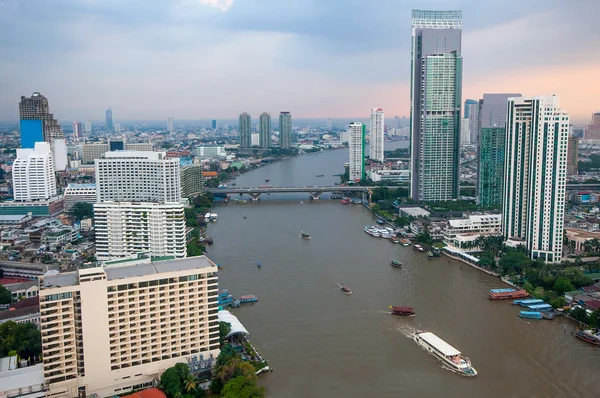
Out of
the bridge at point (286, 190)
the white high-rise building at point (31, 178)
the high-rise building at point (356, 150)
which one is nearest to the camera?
the white high-rise building at point (31, 178)

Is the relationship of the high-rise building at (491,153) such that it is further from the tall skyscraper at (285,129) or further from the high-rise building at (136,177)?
the tall skyscraper at (285,129)

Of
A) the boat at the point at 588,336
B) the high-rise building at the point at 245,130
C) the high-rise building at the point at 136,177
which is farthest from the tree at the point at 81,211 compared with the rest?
the high-rise building at the point at 245,130

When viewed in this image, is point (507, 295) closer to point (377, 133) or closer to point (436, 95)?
point (436, 95)

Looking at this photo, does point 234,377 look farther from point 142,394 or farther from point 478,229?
point 478,229

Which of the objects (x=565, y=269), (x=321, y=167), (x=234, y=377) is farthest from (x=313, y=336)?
(x=321, y=167)

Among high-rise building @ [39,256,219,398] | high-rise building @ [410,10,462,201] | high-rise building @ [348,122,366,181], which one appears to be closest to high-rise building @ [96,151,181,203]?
high-rise building @ [39,256,219,398]

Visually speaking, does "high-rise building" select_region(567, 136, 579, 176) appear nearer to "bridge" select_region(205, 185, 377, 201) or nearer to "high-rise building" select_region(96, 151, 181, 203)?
"bridge" select_region(205, 185, 377, 201)
